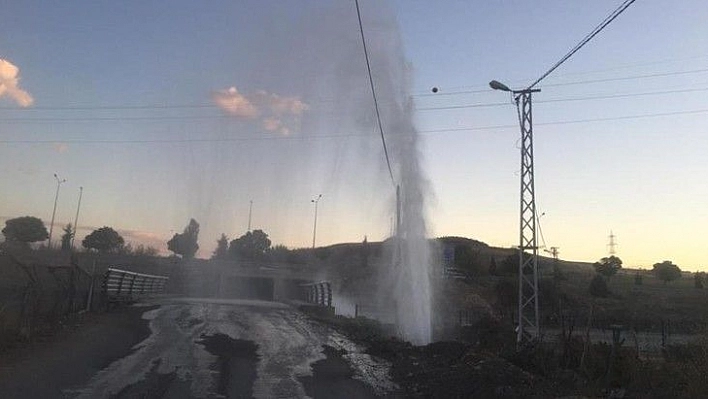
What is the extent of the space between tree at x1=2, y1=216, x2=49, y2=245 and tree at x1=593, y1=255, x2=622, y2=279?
325 feet

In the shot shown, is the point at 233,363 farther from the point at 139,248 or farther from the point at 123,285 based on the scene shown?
the point at 139,248

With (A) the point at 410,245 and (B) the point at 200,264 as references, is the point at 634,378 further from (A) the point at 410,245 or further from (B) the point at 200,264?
(B) the point at 200,264

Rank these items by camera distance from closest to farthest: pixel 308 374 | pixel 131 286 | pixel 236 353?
1. pixel 308 374
2. pixel 236 353
3. pixel 131 286

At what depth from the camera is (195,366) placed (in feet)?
40.0

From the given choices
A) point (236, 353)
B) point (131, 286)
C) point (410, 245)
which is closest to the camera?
point (236, 353)

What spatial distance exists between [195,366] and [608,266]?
9527 centimetres

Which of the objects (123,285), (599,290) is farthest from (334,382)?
(599,290)

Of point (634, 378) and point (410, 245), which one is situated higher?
point (410, 245)

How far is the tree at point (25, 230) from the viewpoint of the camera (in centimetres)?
10856

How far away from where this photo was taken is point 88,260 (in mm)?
68500

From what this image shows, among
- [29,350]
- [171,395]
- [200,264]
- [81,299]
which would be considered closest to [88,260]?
[200,264]

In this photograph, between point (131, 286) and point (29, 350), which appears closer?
point (29, 350)

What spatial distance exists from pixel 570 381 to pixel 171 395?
25.1 feet

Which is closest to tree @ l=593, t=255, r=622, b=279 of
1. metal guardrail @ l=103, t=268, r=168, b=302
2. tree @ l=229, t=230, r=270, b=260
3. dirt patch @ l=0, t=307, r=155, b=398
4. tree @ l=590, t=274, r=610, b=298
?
tree @ l=590, t=274, r=610, b=298
